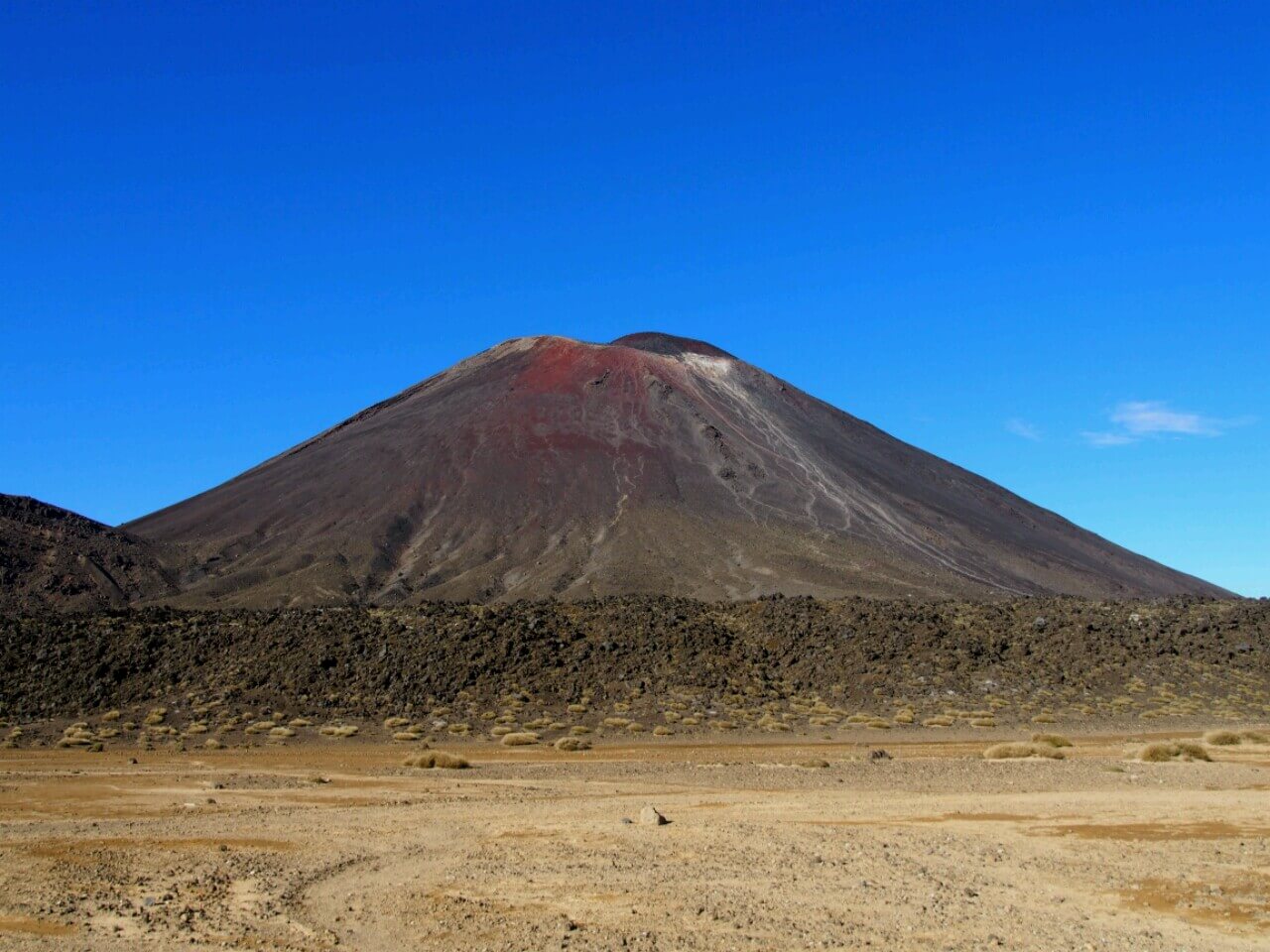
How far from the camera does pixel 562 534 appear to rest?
314 feet

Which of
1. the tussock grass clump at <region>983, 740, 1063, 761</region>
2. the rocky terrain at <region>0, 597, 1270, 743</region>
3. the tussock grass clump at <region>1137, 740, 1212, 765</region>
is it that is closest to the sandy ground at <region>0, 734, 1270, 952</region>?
the tussock grass clump at <region>1137, 740, 1212, 765</region>

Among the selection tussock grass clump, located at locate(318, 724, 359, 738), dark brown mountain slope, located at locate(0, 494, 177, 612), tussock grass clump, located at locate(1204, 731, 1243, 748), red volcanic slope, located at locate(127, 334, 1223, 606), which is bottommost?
tussock grass clump, located at locate(318, 724, 359, 738)

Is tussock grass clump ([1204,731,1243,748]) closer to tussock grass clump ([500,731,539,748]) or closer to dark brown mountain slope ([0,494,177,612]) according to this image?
tussock grass clump ([500,731,539,748])

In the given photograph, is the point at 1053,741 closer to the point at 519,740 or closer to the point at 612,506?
the point at 519,740

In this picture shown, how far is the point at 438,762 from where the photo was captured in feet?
92.8

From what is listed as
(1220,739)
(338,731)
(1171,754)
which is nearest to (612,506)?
(338,731)

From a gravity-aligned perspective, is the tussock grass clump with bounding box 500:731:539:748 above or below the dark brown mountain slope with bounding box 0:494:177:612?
below

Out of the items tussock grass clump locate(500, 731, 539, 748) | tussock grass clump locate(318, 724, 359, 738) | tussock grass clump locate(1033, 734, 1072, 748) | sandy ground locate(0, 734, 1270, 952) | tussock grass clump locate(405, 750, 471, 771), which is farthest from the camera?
tussock grass clump locate(318, 724, 359, 738)

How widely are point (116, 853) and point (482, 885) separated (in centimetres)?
522

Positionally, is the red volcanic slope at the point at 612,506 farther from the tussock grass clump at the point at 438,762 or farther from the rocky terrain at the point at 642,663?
the tussock grass clump at the point at 438,762

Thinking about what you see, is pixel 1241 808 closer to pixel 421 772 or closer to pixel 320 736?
pixel 421 772

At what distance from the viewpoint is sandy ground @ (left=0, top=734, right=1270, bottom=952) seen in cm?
1123

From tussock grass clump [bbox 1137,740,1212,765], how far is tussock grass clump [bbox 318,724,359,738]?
2250 centimetres

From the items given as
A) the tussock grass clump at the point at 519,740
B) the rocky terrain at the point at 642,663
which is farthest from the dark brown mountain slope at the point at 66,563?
the tussock grass clump at the point at 519,740
